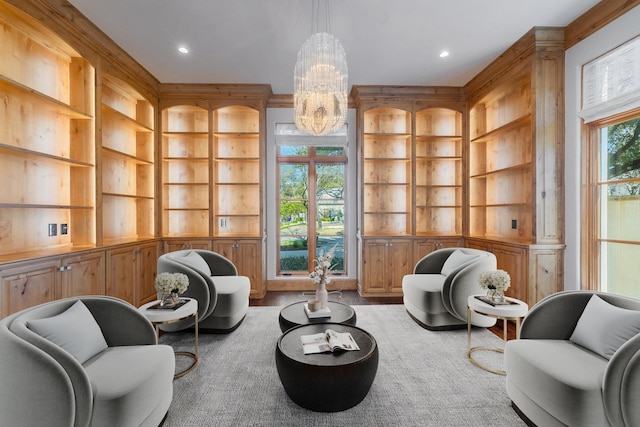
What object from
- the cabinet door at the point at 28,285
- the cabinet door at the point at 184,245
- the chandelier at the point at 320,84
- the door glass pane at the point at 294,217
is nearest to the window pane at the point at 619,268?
the chandelier at the point at 320,84

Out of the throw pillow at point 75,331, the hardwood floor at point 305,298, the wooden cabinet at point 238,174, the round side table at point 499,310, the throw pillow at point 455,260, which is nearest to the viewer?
the throw pillow at point 75,331

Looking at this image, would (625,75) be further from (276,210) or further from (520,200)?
(276,210)

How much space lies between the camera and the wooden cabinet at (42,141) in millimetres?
2641

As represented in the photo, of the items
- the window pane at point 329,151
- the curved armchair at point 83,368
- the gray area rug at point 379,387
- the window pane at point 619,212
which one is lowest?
the gray area rug at point 379,387

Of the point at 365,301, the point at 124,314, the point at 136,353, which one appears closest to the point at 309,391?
the point at 136,353

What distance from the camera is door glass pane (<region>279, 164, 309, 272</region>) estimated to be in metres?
5.42

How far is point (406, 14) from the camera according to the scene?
303 centimetres

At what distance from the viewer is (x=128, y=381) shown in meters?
1.57

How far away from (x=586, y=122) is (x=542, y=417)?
297cm

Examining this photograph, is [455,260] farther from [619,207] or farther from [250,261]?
[250,261]

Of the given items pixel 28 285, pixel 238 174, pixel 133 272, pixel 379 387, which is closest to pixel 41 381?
pixel 28 285

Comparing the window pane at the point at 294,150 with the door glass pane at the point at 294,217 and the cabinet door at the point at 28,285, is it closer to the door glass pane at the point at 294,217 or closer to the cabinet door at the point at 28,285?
the door glass pane at the point at 294,217

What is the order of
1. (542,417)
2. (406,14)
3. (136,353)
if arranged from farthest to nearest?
(406,14) < (136,353) < (542,417)

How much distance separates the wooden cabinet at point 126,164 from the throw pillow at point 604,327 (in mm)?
4455
